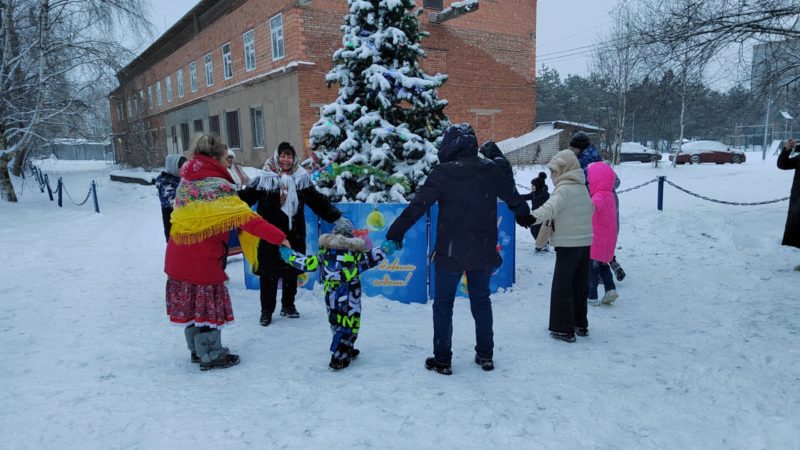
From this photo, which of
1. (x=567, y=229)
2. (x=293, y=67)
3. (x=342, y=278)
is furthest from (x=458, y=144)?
(x=293, y=67)

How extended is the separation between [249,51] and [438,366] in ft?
68.5

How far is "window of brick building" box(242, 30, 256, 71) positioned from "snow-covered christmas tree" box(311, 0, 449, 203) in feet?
48.0

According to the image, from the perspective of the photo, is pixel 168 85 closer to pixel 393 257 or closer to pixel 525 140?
pixel 525 140

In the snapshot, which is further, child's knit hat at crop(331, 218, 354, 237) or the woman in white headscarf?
the woman in white headscarf

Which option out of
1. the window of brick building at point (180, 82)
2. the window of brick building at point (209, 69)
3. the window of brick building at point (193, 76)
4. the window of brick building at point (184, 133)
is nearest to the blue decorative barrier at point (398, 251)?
the window of brick building at point (209, 69)

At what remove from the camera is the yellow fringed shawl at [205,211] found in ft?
11.2

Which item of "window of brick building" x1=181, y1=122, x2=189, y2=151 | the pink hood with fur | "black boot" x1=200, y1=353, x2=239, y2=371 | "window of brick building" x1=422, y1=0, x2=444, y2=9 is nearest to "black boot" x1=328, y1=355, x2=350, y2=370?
"black boot" x1=200, y1=353, x2=239, y2=371

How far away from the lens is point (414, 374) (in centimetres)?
357

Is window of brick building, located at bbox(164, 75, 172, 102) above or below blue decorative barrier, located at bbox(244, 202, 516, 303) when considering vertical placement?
above

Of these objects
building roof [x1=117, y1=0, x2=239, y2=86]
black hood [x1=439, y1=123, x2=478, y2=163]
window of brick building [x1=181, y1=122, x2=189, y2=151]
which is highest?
building roof [x1=117, y1=0, x2=239, y2=86]

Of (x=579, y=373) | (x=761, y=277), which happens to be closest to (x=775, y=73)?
(x=761, y=277)

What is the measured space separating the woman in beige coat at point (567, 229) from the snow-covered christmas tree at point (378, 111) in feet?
10.3

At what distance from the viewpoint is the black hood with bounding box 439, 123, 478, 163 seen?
3453 mm

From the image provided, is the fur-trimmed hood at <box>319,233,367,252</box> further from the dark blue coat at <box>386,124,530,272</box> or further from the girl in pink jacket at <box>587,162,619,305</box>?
the girl in pink jacket at <box>587,162,619,305</box>
